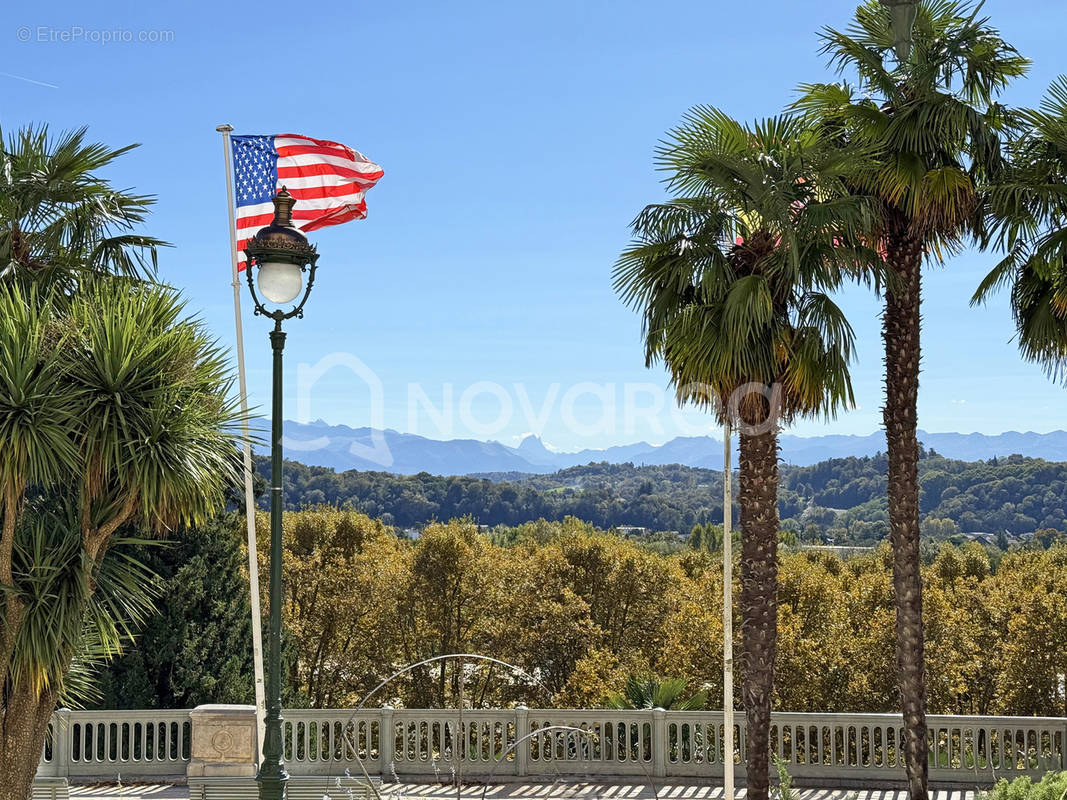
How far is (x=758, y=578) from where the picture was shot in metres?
12.2

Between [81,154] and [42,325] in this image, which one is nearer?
[42,325]

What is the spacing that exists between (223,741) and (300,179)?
7383 mm

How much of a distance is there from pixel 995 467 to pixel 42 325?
184570mm

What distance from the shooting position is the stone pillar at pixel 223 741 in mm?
13648

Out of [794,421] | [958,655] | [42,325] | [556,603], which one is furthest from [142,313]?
[958,655]

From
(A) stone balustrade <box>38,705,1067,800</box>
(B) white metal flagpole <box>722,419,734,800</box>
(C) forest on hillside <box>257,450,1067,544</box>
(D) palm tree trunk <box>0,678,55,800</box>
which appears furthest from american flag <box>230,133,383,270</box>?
(C) forest on hillside <box>257,450,1067,544</box>

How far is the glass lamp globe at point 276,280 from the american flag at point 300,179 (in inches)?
183

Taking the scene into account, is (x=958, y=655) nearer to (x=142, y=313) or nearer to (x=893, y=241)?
(x=893, y=241)

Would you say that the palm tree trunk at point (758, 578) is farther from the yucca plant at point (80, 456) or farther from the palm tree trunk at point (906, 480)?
the yucca plant at point (80, 456)

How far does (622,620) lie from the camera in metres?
27.9

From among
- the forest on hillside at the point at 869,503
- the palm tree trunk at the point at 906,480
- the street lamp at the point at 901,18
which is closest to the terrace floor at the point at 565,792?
the palm tree trunk at the point at 906,480

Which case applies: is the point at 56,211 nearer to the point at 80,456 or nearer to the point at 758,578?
the point at 80,456

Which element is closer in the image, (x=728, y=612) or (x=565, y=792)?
(x=728, y=612)

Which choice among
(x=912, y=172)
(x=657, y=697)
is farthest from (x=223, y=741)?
(x=912, y=172)
